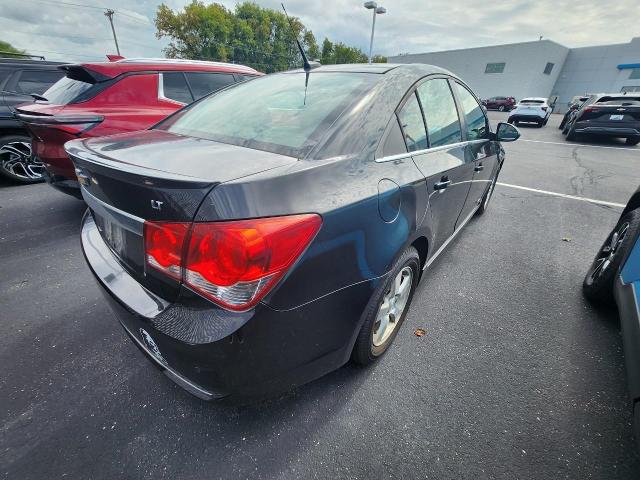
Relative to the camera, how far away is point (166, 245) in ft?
3.55

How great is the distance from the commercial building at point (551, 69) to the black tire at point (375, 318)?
162ft

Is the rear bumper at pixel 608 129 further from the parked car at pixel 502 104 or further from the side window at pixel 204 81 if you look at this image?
the parked car at pixel 502 104

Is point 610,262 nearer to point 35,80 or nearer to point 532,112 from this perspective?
point 35,80

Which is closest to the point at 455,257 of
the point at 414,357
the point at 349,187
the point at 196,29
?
the point at 414,357

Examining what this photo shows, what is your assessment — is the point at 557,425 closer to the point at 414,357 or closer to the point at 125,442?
the point at 414,357

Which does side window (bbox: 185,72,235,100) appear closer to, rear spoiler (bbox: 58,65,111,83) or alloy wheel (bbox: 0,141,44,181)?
rear spoiler (bbox: 58,65,111,83)

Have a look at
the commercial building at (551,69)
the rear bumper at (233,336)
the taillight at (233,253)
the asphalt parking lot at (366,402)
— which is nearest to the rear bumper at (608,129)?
the asphalt parking lot at (366,402)

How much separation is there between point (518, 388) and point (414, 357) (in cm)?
59

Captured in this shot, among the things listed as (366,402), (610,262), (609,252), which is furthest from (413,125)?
(609,252)

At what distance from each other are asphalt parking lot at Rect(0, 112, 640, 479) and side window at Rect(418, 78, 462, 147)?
126 centimetres

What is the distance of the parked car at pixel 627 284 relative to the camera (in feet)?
4.73

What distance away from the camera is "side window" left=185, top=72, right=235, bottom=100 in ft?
14.1

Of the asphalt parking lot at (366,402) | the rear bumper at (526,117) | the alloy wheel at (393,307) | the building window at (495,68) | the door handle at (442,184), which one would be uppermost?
the building window at (495,68)

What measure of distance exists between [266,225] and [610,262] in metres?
2.61
